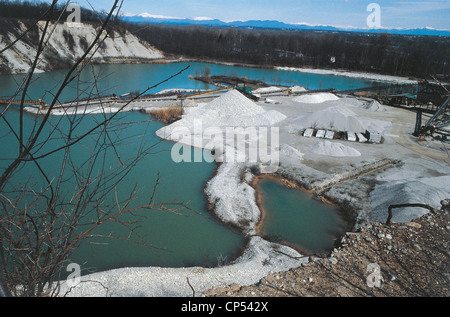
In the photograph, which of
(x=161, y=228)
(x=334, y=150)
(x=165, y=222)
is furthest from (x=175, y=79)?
(x=161, y=228)

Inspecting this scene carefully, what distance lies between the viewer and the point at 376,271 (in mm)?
5129

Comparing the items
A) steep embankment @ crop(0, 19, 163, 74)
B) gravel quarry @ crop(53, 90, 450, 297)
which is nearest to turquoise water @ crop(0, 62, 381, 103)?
steep embankment @ crop(0, 19, 163, 74)

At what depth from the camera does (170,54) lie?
4756 centimetres

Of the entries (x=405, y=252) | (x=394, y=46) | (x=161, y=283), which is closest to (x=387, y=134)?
(x=405, y=252)

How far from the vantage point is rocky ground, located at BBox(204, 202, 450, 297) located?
4691 millimetres

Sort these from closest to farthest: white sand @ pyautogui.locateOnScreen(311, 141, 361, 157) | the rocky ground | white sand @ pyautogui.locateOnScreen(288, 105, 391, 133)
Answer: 1. the rocky ground
2. white sand @ pyautogui.locateOnScreen(311, 141, 361, 157)
3. white sand @ pyautogui.locateOnScreen(288, 105, 391, 133)

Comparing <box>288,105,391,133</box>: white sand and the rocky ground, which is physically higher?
<box>288,105,391,133</box>: white sand

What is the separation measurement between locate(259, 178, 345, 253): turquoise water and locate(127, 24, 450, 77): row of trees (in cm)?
2783

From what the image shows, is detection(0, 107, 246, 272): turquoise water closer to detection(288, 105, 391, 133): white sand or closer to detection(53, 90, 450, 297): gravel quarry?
detection(53, 90, 450, 297): gravel quarry

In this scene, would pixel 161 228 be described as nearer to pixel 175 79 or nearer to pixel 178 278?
pixel 178 278

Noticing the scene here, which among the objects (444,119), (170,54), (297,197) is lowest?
(297,197)
